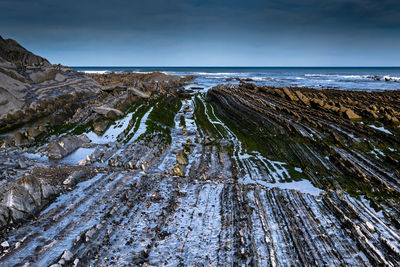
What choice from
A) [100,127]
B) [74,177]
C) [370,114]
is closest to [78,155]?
[74,177]

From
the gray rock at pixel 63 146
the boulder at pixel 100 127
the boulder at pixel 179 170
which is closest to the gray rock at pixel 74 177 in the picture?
the gray rock at pixel 63 146

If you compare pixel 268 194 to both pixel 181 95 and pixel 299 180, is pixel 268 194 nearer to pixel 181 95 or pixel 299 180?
pixel 299 180

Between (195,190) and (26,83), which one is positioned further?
(26,83)

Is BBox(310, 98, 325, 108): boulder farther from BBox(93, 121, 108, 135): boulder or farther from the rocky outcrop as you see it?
the rocky outcrop

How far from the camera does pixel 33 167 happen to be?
39.7ft

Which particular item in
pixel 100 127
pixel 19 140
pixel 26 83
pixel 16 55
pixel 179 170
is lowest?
pixel 179 170

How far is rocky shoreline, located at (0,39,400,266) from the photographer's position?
23.7 ft

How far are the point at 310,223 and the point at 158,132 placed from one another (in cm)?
1404

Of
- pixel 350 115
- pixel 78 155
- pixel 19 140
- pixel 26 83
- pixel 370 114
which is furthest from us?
pixel 26 83

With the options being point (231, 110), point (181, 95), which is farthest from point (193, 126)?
point (181, 95)

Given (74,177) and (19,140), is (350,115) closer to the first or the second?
(74,177)

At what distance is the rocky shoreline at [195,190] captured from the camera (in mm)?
7215

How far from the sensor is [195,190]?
11039 mm

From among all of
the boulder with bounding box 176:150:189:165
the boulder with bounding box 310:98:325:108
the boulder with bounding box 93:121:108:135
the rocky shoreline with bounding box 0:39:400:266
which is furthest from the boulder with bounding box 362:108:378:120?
the boulder with bounding box 93:121:108:135
